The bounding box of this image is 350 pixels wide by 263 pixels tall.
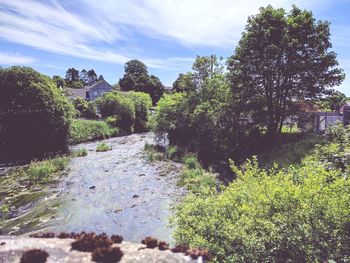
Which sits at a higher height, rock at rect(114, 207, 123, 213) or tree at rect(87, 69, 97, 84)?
tree at rect(87, 69, 97, 84)

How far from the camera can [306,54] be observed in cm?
2589

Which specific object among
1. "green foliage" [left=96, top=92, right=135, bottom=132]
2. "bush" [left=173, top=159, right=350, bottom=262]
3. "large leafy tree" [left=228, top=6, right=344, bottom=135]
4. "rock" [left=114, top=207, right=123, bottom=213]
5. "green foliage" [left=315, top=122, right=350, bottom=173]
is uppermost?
"large leafy tree" [left=228, top=6, right=344, bottom=135]

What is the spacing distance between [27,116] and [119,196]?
19.0m

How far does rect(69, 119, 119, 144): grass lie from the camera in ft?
136

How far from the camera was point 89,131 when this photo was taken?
1763 inches

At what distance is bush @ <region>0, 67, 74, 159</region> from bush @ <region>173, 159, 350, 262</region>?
29.1 meters

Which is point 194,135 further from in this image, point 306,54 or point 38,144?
point 38,144

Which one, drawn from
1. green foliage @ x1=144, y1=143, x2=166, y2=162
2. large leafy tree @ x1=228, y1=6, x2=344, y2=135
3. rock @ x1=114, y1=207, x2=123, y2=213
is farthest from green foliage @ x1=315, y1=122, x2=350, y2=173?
green foliage @ x1=144, y1=143, x2=166, y2=162

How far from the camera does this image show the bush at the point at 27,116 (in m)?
33.7

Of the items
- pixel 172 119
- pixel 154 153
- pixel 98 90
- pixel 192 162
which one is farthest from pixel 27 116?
pixel 98 90

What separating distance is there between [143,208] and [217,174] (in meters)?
7.97

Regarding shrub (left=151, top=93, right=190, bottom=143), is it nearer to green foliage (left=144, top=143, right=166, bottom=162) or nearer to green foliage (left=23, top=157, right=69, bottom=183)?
green foliage (left=144, top=143, right=166, bottom=162)

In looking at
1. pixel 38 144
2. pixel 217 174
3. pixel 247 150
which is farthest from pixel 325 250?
pixel 38 144

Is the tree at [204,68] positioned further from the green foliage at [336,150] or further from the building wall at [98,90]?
the building wall at [98,90]
